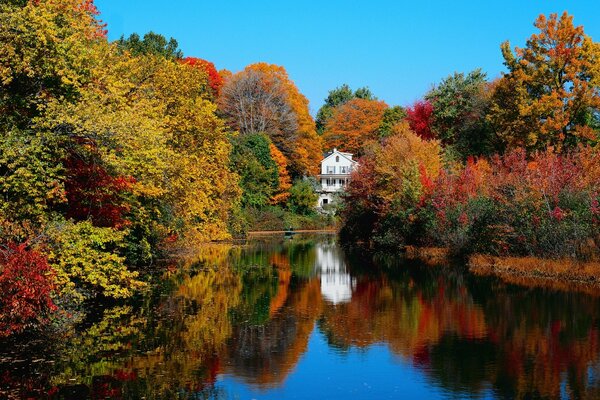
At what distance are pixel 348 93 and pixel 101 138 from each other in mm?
141038

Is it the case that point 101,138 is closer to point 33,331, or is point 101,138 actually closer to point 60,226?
point 60,226

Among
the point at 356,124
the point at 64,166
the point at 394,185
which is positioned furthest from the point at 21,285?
the point at 356,124

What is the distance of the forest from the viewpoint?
2002 centimetres

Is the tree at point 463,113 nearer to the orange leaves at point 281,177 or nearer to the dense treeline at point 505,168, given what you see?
the dense treeline at point 505,168

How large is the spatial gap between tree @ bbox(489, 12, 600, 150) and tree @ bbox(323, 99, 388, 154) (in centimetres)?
5828

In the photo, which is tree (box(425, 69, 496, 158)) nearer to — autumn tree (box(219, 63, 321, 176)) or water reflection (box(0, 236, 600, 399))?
autumn tree (box(219, 63, 321, 176))

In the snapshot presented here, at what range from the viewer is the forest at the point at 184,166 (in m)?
20.0

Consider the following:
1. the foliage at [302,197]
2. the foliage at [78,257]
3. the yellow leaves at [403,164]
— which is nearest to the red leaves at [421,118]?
the foliage at [302,197]

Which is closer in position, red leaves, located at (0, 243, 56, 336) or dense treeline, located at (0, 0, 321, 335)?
red leaves, located at (0, 243, 56, 336)

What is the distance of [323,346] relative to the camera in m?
20.2

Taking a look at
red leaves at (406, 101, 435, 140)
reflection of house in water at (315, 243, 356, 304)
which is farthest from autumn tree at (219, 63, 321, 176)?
reflection of house in water at (315, 243, 356, 304)

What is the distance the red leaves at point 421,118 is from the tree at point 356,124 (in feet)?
106

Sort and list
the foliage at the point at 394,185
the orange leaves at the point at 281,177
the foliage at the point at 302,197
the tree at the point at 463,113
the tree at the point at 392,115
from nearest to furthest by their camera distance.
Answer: the foliage at the point at 394,185, the tree at the point at 463,113, the orange leaves at the point at 281,177, the foliage at the point at 302,197, the tree at the point at 392,115

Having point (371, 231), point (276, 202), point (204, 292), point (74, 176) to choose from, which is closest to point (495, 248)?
point (204, 292)
